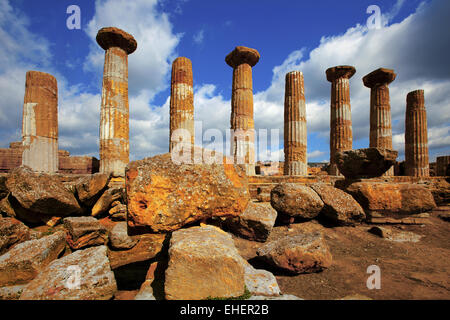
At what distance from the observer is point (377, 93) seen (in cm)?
1221

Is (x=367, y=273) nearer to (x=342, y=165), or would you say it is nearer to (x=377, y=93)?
(x=342, y=165)

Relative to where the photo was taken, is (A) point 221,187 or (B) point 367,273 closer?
(A) point 221,187

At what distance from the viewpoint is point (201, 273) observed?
1.64 m

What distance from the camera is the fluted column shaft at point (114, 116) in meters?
8.23

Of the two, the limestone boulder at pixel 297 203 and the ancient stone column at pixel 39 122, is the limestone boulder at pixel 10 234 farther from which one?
the limestone boulder at pixel 297 203

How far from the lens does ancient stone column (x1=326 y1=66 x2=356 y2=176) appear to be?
11391 mm

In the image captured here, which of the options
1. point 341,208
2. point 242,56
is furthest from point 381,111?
point 341,208

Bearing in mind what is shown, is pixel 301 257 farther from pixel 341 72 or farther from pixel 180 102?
pixel 341 72

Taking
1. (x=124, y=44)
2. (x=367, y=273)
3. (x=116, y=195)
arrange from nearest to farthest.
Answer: (x=367, y=273)
(x=116, y=195)
(x=124, y=44)

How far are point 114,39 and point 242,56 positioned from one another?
5583mm

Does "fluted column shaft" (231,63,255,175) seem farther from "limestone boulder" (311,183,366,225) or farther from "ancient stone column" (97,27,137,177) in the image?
"limestone boulder" (311,183,366,225)
